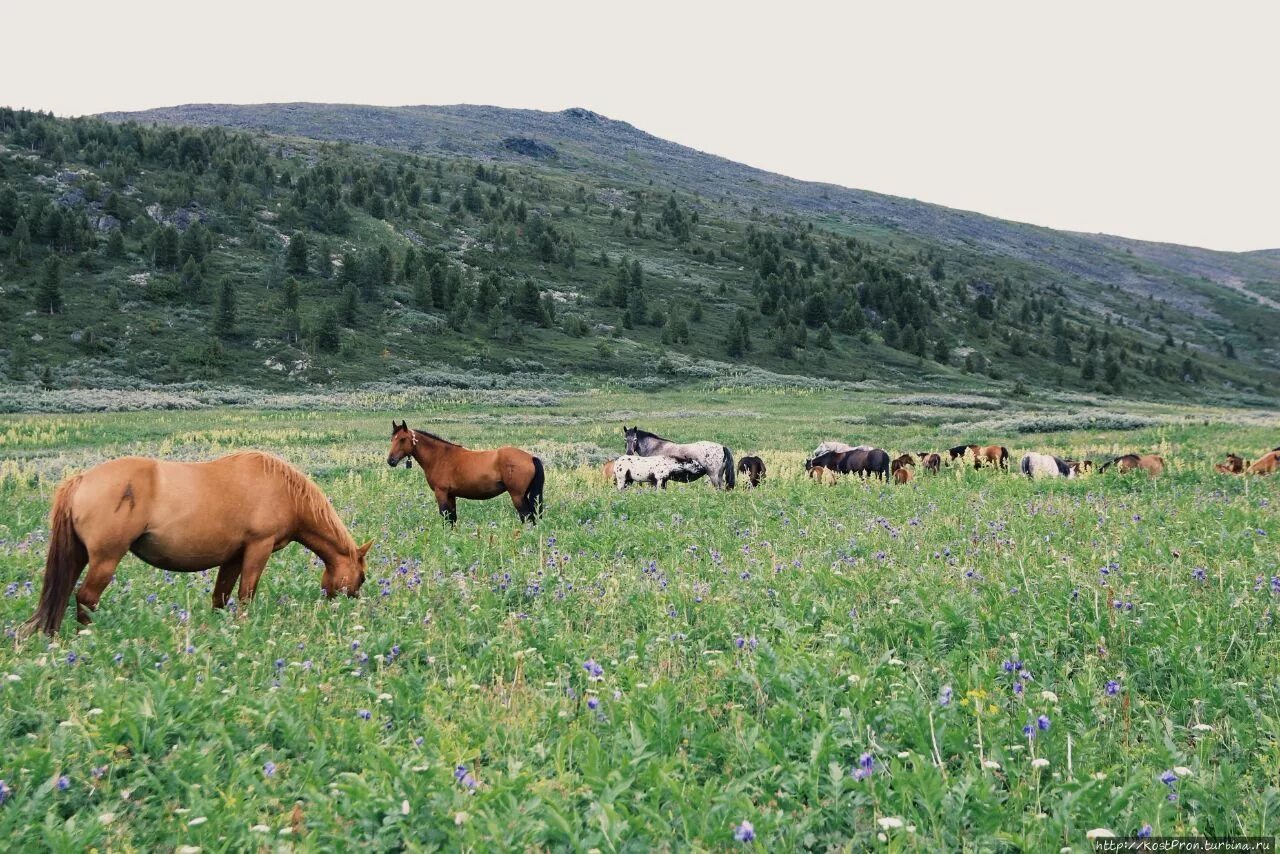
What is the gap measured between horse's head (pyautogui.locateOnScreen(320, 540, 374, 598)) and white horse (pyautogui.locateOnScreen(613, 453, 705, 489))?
12001 millimetres

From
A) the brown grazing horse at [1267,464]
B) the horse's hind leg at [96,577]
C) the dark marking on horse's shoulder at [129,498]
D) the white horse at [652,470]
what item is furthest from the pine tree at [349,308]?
the horse's hind leg at [96,577]

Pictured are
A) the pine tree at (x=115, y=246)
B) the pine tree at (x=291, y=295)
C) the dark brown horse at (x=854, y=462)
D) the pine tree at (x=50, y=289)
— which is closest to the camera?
the dark brown horse at (x=854, y=462)

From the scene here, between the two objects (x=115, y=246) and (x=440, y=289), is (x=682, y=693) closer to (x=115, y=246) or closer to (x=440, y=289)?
(x=440, y=289)

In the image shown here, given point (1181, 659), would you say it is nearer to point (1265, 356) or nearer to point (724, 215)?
point (724, 215)

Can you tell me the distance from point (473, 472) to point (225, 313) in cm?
6907

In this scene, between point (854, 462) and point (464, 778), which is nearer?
point (464, 778)

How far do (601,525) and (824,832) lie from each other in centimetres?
899

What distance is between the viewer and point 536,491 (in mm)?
14516

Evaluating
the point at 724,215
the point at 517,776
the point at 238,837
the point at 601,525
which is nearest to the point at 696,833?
the point at 517,776

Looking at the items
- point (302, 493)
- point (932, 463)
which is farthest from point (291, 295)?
point (302, 493)

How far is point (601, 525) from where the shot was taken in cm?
1271

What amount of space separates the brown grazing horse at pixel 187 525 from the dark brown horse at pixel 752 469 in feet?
47.3

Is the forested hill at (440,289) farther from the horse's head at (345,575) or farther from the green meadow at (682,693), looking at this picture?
the green meadow at (682,693)

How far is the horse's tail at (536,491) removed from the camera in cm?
1442
